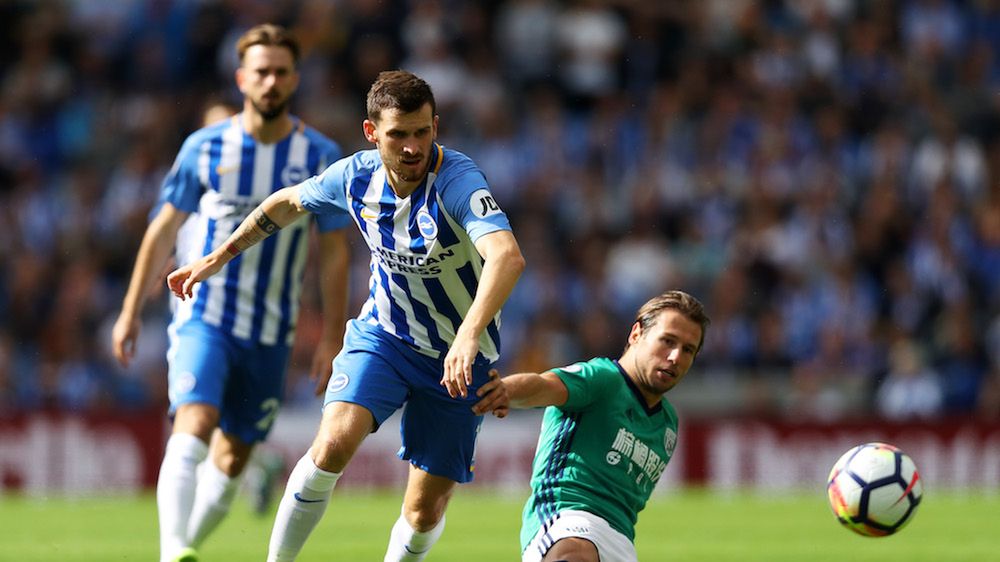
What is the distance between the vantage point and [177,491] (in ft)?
24.4

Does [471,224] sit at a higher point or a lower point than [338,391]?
higher

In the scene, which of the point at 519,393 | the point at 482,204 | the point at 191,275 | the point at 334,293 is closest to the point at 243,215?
the point at 334,293

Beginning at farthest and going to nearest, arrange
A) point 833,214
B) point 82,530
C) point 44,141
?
point 44,141
point 833,214
point 82,530

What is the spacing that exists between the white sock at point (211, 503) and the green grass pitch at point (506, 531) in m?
1.38

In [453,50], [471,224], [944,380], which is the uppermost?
[453,50]

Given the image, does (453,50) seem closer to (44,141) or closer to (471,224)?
(44,141)

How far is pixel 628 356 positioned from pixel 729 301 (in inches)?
438

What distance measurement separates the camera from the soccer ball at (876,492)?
6.63 meters

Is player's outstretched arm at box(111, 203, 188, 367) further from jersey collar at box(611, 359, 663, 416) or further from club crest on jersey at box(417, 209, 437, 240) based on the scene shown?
jersey collar at box(611, 359, 663, 416)

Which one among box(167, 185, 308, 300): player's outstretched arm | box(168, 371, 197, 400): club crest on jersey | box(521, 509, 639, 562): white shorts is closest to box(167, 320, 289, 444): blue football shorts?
box(168, 371, 197, 400): club crest on jersey

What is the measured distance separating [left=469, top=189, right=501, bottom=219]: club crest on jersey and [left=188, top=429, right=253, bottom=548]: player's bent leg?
8.69 feet

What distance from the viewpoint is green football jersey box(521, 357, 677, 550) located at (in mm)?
6164

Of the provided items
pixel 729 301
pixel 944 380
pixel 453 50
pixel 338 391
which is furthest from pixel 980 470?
pixel 338 391

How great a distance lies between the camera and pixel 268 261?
8289 millimetres
